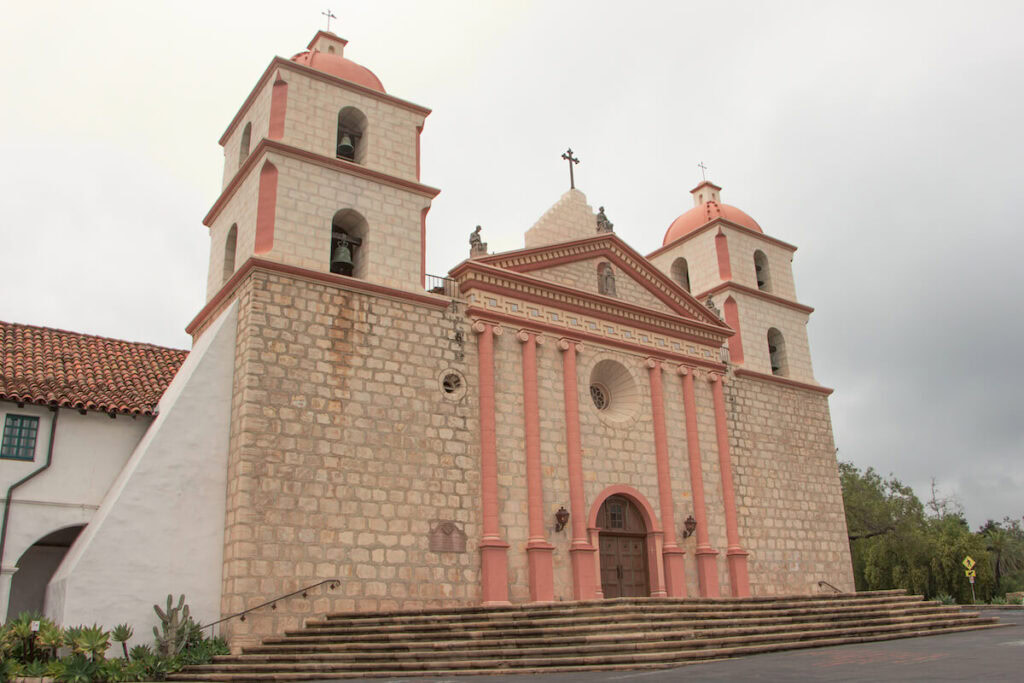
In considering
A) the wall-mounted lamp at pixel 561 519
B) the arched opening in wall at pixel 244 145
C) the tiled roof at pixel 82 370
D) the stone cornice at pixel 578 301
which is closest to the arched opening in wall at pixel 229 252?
the arched opening in wall at pixel 244 145

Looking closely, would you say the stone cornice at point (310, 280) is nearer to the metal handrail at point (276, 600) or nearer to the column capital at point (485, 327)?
the column capital at point (485, 327)

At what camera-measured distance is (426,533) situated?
51.0 ft

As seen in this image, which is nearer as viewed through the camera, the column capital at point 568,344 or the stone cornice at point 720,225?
the column capital at point 568,344

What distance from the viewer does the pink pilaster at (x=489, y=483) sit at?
1600 centimetres

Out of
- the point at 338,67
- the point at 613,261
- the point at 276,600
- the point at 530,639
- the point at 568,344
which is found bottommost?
the point at 530,639

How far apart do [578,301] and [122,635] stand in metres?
11.6

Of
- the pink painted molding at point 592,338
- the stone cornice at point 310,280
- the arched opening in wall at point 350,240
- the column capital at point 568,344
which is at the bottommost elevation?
the column capital at point 568,344

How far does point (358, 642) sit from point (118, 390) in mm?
7702

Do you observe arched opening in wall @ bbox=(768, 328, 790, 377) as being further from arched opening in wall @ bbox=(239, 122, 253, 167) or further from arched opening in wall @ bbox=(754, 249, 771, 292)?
arched opening in wall @ bbox=(239, 122, 253, 167)

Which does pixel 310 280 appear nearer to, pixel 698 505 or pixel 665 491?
pixel 665 491

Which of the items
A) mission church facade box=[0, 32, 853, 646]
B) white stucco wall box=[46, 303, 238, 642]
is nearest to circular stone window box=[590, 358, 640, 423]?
mission church facade box=[0, 32, 853, 646]

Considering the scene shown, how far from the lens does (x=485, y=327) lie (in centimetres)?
1781

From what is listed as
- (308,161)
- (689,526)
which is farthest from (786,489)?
(308,161)

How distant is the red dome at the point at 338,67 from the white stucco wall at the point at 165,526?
21.6ft
